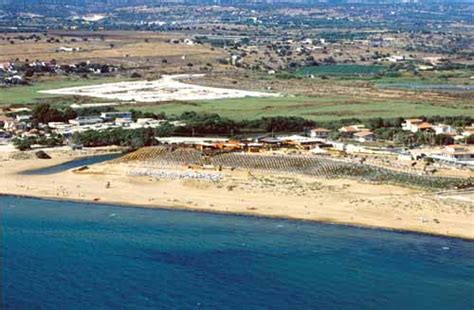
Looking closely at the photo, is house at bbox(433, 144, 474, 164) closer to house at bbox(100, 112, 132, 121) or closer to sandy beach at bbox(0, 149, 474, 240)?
sandy beach at bbox(0, 149, 474, 240)

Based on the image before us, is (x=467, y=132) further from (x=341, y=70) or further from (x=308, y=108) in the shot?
(x=341, y=70)

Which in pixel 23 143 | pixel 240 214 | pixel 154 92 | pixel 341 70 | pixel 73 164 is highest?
pixel 240 214

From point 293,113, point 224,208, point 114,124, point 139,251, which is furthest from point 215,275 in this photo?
point 293,113

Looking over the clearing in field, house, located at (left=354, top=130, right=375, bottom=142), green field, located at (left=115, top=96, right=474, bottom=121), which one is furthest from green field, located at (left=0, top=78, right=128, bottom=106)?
house, located at (left=354, top=130, right=375, bottom=142)

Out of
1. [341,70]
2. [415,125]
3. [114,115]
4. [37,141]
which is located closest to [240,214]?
[37,141]

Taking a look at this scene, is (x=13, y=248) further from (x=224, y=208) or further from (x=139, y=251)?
(x=224, y=208)

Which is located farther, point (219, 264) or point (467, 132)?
point (467, 132)

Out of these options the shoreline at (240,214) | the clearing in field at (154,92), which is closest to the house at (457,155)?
the shoreline at (240,214)
